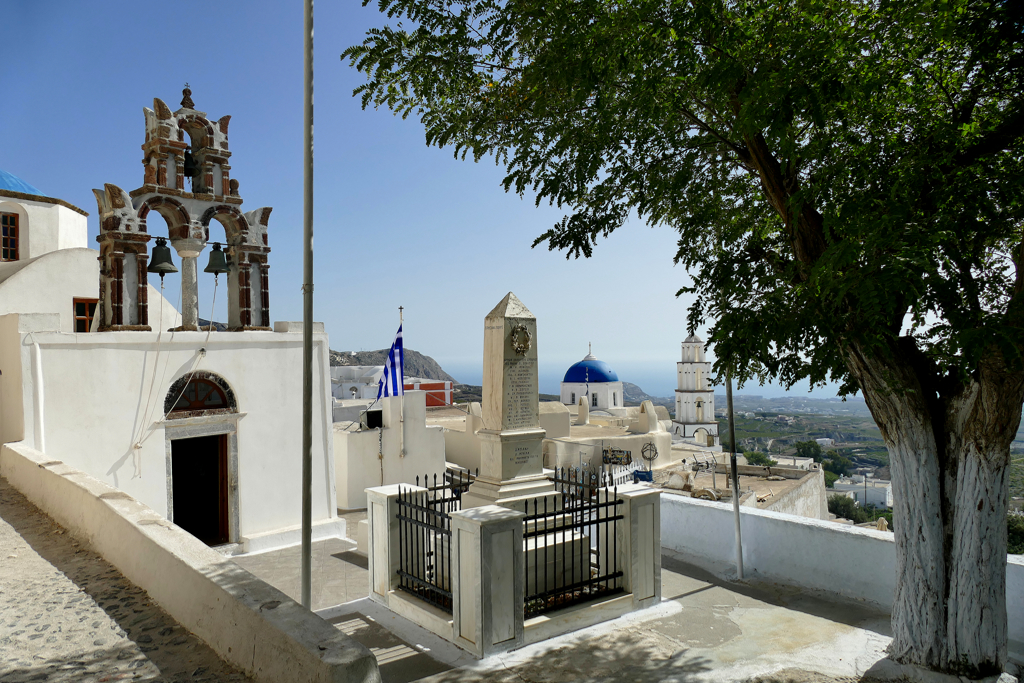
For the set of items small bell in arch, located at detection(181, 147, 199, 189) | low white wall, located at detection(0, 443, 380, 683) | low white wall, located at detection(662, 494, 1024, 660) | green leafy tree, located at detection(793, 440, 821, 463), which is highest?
small bell in arch, located at detection(181, 147, 199, 189)

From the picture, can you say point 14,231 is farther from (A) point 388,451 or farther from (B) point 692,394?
(B) point 692,394

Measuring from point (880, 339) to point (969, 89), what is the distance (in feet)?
9.17

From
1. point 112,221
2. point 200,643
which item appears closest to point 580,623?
point 200,643

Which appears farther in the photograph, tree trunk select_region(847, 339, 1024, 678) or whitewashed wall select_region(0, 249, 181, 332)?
whitewashed wall select_region(0, 249, 181, 332)

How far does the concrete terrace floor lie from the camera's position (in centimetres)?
640

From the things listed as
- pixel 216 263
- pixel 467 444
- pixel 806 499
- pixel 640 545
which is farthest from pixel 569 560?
pixel 806 499

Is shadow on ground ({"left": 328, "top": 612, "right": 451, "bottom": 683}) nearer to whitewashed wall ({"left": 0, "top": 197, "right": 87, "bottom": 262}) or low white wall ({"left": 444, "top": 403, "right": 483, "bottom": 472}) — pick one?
low white wall ({"left": 444, "top": 403, "right": 483, "bottom": 472})

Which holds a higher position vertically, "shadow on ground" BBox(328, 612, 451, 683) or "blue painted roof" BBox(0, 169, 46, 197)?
"blue painted roof" BBox(0, 169, 46, 197)

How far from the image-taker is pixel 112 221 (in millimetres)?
11664

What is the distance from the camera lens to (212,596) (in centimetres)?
438

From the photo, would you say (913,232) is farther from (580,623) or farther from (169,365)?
(169,365)

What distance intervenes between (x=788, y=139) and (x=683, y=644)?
17.0 ft

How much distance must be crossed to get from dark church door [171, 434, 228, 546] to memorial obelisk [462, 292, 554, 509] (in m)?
6.64

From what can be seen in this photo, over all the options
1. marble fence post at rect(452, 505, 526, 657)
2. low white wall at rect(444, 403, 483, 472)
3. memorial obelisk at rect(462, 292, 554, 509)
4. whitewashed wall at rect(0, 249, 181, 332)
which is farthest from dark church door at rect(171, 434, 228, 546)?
low white wall at rect(444, 403, 483, 472)
